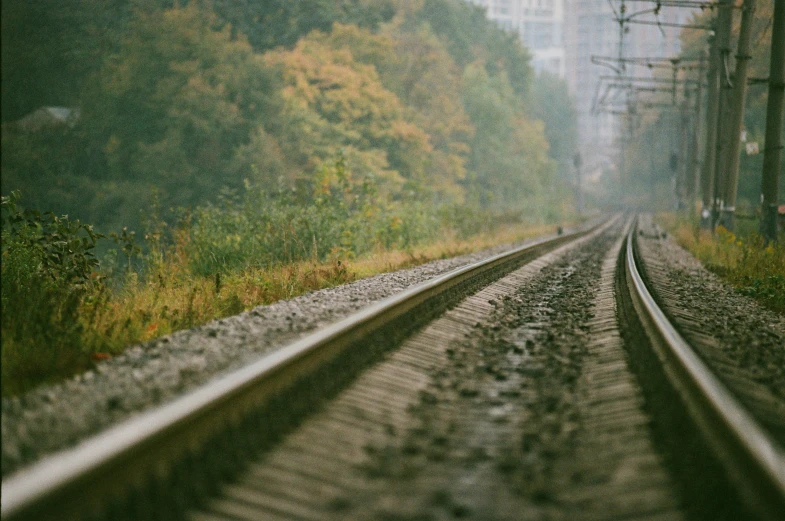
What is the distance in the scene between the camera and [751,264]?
1445 cm

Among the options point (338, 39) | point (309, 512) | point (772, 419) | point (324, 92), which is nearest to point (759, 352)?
point (772, 419)

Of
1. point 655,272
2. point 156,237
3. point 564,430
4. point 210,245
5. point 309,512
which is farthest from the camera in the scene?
point 655,272

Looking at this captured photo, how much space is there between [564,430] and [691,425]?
0.61 metres

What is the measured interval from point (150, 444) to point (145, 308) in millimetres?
5051

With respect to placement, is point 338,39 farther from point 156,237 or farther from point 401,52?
point 156,237

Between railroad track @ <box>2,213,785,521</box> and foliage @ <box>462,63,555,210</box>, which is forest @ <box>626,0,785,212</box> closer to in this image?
Answer: foliage @ <box>462,63,555,210</box>

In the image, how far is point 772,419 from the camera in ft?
14.1

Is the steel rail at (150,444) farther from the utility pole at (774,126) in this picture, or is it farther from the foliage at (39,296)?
the utility pole at (774,126)

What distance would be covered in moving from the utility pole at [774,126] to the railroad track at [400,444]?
1295 cm

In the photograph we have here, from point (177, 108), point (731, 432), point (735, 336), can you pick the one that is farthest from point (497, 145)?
point (731, 432)

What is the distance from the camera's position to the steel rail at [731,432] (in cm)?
287

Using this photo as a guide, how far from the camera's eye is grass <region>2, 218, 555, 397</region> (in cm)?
532

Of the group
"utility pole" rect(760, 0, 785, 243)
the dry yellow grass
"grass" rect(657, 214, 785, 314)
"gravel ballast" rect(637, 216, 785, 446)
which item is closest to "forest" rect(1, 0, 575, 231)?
"grass" rect(657, 214, 785, 314)

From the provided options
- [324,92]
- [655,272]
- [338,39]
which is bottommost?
[655,272]
